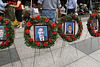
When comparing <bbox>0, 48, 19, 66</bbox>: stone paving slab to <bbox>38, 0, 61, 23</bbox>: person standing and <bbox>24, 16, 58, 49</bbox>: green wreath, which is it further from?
<bbox>38, 0, 61, 23</bbox>: person standing

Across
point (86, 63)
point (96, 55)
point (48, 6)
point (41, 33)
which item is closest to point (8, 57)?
point (41, 33)

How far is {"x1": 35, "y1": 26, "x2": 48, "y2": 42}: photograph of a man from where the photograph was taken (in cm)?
222

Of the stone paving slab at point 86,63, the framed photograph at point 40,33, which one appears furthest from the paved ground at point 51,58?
the framed photograph at point 40,33

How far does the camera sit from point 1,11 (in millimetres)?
3756

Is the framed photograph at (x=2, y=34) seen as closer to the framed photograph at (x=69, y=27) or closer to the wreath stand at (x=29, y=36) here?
the wreath stand at (x=29, y=36)

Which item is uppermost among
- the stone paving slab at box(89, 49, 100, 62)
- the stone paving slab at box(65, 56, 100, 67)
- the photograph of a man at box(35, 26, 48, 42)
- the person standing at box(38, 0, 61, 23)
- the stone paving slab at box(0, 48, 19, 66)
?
the person standing at box(38, 0, 61, 23)

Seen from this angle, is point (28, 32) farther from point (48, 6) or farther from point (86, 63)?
point (86, 63)

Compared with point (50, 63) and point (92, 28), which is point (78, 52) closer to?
point (92, 28)

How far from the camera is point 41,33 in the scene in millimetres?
2264

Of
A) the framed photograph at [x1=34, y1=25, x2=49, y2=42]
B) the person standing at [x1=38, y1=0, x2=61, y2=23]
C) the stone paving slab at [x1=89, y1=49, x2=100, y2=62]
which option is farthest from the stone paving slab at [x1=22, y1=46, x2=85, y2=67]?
the person standing at [x1=38, y1=0, x2=61, y2=23]

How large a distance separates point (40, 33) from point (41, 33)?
0.9 inches

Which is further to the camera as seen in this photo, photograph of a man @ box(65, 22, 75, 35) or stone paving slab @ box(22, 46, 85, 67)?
photograph of a man @ box(65, 22, 75, 35)

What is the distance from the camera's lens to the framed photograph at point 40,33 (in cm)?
222

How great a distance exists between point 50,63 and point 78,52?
3.71 feet
